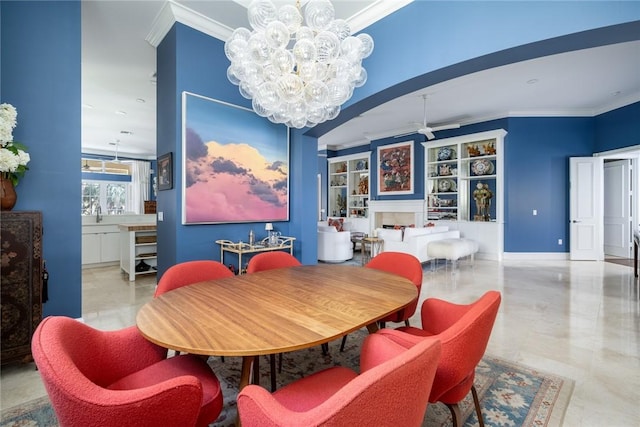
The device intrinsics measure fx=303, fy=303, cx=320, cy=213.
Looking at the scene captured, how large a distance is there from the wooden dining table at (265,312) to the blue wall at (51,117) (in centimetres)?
172

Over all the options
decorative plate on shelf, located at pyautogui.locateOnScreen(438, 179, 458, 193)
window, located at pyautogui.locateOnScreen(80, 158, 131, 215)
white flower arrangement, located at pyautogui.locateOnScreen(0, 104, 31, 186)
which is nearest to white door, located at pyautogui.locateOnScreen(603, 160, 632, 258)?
decorative plate on shelf, located at pyautogui.locateOnScreen(438, 179, 458, 193)

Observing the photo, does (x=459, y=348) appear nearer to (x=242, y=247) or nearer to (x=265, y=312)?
(x=265, y=312)

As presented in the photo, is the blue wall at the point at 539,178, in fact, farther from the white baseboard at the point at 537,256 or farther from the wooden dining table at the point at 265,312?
the wooden dining table at the point at 265,312

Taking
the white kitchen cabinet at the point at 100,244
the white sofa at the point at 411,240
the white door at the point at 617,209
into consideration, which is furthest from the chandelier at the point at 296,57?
the white door at the point at 617,209

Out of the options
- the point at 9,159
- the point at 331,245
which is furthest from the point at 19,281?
the point at 331,245

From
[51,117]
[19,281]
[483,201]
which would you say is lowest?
[19,281]

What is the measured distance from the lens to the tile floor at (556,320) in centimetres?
190

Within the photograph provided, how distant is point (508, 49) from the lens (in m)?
2.28

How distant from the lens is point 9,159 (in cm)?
206

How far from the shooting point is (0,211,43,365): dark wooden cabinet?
2.03 m

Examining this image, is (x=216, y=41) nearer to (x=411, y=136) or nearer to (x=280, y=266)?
(x=280, y=266)

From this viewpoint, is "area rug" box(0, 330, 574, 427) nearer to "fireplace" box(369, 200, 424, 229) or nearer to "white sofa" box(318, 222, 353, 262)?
"white sofa" box(318, 222, 353, 262)

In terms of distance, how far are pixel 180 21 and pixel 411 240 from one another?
4.44 meters

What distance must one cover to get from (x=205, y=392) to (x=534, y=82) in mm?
6128
